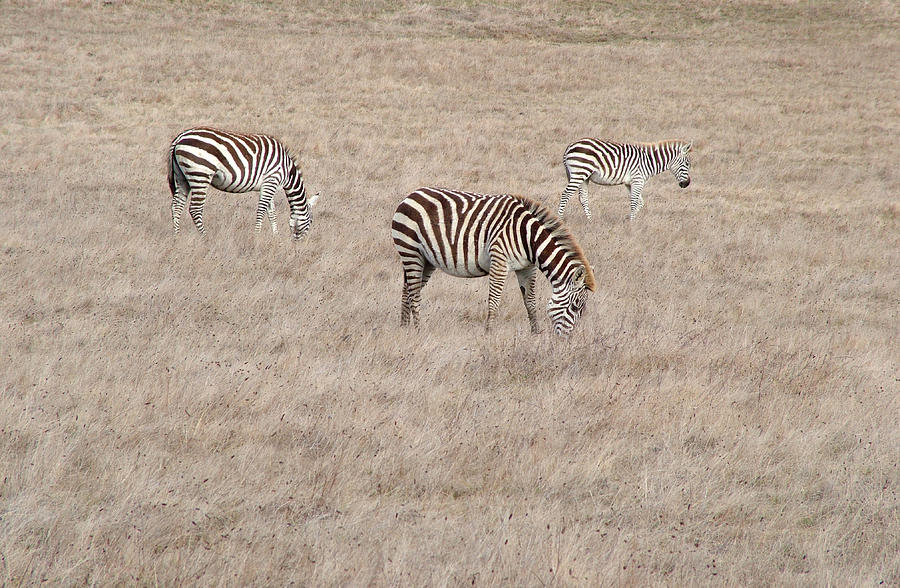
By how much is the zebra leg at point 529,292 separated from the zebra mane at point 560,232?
688mm

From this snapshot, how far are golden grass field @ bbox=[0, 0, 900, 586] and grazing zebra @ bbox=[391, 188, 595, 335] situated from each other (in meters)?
0.56

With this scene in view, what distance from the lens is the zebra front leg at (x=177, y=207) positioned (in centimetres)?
1393

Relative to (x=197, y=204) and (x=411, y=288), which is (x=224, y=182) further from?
(x=411, y=288)

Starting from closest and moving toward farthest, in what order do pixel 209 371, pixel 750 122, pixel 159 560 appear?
pixel 159 560 < pixel 209 371 < pixel 750 122

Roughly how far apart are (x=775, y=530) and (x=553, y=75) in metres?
32.5

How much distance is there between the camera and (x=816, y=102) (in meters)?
32.4

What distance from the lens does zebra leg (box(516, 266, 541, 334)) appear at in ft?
31.1

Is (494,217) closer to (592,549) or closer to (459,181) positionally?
(592,549)

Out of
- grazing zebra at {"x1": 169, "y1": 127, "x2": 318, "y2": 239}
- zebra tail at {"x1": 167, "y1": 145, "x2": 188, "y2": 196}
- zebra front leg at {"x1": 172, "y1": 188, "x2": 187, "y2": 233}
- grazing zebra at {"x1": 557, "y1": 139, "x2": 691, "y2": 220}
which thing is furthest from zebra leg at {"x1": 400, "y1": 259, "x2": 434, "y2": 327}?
grazing zebra at {"x1": 557, "y1": 139, "x2": 691, "y2": 220}

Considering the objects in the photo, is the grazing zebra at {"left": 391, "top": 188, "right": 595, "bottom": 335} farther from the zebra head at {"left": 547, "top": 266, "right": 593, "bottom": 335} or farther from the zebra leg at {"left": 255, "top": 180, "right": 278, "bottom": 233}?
the zebra leg at {"left": 255, "top": 180, "right": 278, "bottom": 233}

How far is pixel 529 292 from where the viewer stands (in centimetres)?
959

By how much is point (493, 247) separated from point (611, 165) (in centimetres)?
1126

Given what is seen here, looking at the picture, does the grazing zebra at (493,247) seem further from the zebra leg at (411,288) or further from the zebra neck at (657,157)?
the zebra neck at (657,157)

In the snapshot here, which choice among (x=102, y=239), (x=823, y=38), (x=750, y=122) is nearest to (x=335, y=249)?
(x=102, y=239)
